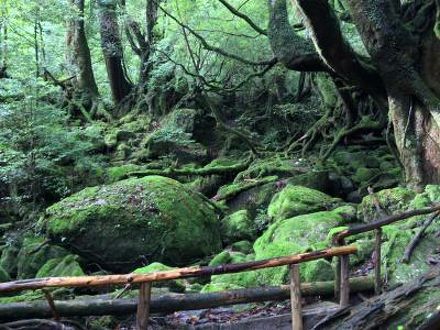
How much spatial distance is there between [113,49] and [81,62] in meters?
1.42

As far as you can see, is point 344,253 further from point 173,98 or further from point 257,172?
point 173,98

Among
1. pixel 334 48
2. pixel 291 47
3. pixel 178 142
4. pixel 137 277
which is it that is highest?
pixel 291 47

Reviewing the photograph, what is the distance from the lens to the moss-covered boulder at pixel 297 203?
9617 mm

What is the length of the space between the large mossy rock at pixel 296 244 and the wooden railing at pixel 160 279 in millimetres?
1111

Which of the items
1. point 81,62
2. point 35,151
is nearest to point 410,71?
point 35,151

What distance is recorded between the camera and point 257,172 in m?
13.4

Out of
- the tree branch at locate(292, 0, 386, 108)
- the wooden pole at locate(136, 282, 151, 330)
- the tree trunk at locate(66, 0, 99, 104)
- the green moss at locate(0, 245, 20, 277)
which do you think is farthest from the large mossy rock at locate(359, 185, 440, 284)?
the tree trunk at locate(66, 0, 99, 104)

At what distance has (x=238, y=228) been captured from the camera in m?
10.4

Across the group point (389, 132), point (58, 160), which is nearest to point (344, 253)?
point (389, 132)

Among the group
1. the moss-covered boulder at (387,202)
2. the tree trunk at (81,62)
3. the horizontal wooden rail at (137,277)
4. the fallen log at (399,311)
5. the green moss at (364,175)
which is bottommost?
the fallen log at (399,311)

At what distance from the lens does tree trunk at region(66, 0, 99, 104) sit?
1895 centimetres

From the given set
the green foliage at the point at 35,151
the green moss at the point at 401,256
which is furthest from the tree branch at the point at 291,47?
the green foliage at the point at 35,151

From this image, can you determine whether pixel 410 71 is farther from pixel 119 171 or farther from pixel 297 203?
pixel 119 171

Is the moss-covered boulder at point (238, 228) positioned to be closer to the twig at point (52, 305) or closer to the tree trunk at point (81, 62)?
the twig at point (52, 305)
